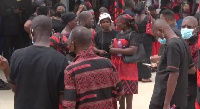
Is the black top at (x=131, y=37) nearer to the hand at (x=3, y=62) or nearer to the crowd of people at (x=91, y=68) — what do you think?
the crowd of people at (x=91, y=68)

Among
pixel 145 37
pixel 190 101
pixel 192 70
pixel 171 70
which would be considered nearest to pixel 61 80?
pixel 171 70

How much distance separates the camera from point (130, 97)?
227 inches

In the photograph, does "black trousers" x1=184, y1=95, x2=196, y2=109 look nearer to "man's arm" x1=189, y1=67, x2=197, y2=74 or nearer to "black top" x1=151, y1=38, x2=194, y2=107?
"man's arm" x1=189, y1=67, x2=197, y2=74

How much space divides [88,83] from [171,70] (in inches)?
40.9

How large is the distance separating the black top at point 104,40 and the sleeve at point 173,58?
2.02m

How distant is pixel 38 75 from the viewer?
325 cm

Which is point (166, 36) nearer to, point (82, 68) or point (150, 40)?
point (82, 68)

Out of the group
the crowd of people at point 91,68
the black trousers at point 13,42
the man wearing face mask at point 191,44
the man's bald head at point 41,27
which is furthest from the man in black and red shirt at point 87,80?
the black trousers at point 13,42

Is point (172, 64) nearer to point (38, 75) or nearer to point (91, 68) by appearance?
point (91, 68)

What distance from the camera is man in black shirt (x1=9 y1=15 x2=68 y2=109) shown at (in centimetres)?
324

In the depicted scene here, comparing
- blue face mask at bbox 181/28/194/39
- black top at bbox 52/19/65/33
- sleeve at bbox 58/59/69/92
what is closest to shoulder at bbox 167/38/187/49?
blue face mask at bbox 181/28/194/39

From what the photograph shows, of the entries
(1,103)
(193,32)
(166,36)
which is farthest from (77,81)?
(1,103)

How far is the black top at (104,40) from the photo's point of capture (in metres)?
5.88

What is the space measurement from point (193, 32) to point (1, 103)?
3717 millimetres
